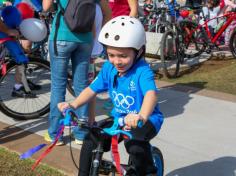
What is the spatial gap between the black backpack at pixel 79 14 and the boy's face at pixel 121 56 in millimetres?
1255

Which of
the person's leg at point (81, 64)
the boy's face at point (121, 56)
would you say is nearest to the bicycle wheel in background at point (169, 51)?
the person's leg at point (81, 64)

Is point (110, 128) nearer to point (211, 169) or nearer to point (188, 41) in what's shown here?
point (211, 169)

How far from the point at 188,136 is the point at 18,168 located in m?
1.83

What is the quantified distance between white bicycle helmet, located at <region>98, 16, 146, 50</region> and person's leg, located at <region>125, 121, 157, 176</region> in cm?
52

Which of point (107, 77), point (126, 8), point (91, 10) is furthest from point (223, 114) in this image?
point (107, 77)

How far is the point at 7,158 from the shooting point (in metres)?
4.22

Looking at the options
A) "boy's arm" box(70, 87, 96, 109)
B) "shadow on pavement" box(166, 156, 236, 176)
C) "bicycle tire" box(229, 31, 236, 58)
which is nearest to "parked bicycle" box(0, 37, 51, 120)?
"shadow on pavement" box(166, 156, 236, 176)

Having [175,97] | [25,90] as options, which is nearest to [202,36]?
[175,97]

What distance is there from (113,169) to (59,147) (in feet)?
5.81

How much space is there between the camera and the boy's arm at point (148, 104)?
266 centimetres

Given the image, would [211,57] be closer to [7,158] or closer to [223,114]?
[223,114]

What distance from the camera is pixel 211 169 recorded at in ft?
13.5

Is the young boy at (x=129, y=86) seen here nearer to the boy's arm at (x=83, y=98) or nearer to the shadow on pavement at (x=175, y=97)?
the boy's arm at (x=83, y=98)

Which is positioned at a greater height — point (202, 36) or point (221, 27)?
point (221, 27)
